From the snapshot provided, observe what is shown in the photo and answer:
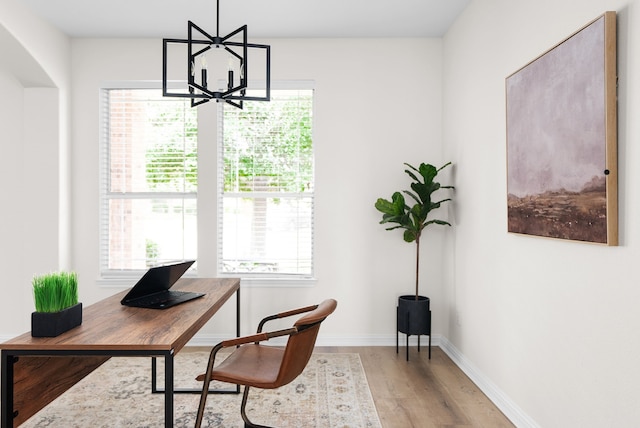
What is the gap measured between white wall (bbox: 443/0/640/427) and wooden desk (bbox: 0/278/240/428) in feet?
5.63

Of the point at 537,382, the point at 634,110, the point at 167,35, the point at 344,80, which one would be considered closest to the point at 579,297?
the point at 537,382

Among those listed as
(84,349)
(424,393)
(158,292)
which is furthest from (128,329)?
(424,393)

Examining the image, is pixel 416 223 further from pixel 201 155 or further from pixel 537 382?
pixel 201 155

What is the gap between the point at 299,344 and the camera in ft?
6.66

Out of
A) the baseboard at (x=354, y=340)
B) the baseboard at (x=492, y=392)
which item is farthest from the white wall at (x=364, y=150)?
the baseboard at (x=492, y=392)

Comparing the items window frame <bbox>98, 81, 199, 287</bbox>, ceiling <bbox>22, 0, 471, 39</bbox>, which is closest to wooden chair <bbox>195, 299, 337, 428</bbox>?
window frame <bbox>98, 81, 199, 287</bbox>

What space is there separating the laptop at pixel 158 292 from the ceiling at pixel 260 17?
7.01ft

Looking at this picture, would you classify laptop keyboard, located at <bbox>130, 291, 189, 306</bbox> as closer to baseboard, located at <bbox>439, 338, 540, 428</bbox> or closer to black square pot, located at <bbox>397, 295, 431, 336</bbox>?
black square pot, located at <bbox>397, 295, 431, 336</bbox>

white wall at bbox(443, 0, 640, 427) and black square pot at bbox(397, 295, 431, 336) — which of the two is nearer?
white wall at bbox(443, 0, 640, 427)

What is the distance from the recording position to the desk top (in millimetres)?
1634

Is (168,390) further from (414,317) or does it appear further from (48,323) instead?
(414,317)

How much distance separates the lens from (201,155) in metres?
4.14

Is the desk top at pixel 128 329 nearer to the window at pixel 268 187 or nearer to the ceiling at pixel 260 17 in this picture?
the window at pixel 268 187

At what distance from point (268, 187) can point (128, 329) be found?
2475 mm
